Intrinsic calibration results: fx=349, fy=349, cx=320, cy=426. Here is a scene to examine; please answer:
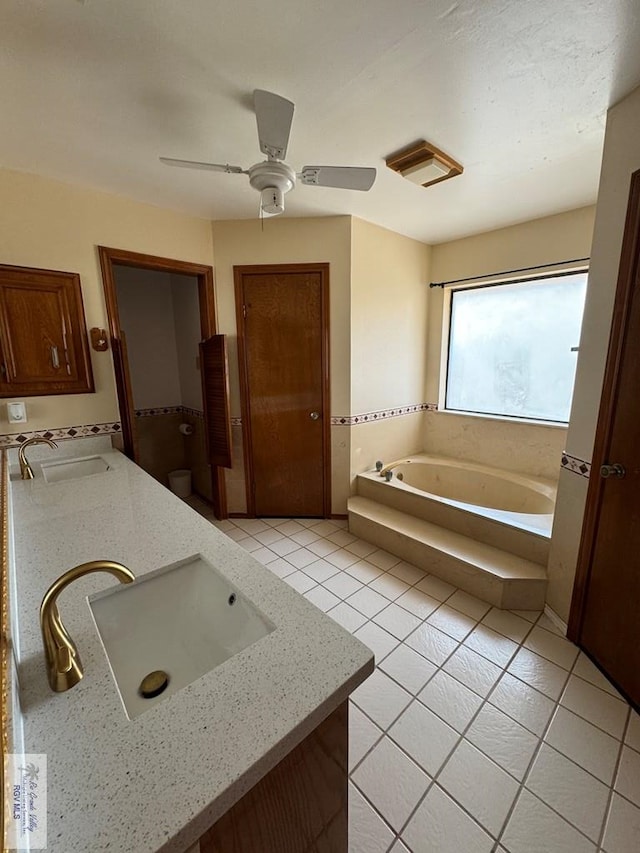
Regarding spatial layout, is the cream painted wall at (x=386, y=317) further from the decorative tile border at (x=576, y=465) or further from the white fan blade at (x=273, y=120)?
the decorative tile border at (x=576, y=465)

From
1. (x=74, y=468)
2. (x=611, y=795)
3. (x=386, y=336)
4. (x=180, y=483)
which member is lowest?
(x=611, y=795)

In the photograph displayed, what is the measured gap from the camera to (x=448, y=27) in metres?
1.11

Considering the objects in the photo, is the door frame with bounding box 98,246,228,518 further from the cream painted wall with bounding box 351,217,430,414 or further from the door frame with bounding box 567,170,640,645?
the door frame with bounding box 567,170,640,645

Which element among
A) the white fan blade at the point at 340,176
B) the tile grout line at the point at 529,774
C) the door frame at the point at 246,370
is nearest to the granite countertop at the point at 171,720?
the tile grout line at the point at 529,774

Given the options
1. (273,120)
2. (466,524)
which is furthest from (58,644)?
(466,524)

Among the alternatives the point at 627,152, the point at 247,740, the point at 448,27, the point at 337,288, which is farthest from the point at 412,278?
the point at 247,740

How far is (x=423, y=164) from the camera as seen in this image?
5.90 ft

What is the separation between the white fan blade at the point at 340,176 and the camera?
142cm

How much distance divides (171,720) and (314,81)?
1.94 metres

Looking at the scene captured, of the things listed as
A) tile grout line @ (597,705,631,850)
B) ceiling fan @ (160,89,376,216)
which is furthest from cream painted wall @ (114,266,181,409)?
tile grout line @ (597,705,631,850)

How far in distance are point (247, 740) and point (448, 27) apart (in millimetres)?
1929

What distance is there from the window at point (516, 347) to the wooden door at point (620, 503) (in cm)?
124

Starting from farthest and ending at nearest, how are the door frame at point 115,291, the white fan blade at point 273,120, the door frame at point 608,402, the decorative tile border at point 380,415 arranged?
the decorative tile border at point 380,415 → the door frame at point 115,291 → the door frame at point 608,402 → the white fan blade at point 273,120
